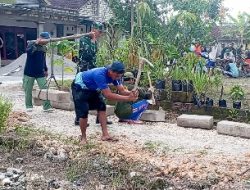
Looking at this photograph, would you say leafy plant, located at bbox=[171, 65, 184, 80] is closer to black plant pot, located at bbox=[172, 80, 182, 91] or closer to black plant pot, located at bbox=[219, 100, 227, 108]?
black plant pot, located at bbox=[172, 80, 182, 91]

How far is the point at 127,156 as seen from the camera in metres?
5.25

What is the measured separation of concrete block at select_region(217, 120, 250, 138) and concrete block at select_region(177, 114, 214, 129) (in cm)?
37

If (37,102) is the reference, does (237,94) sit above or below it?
above

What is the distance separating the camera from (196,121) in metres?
7.29

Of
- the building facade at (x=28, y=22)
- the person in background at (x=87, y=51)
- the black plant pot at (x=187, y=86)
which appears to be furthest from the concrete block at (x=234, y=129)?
the building facade at (x=28, y=22)

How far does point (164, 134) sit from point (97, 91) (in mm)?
1403

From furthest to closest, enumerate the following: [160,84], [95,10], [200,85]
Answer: [95,10], [160,84], [200,85]

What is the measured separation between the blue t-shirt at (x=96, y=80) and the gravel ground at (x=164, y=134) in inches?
37.4

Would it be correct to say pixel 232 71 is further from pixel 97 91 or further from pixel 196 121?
pixel 97 91

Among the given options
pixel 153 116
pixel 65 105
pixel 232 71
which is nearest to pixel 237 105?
pixel 153 116

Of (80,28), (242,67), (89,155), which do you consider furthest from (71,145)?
(80,28)

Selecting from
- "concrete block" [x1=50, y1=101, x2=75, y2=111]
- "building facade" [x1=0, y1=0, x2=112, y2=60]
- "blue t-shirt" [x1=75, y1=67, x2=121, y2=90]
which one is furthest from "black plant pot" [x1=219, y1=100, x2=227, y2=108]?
"building facade" [x1=0, y1=0, x2=112, y2=60]

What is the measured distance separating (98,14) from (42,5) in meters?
6.60

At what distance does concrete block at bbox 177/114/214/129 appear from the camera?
23.7ft
